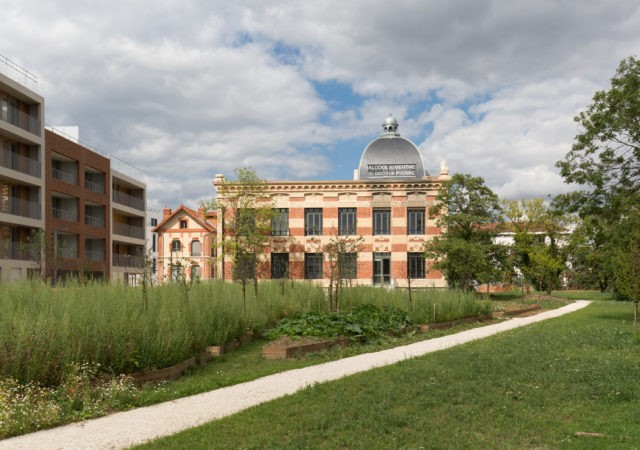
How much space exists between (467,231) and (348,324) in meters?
24.0

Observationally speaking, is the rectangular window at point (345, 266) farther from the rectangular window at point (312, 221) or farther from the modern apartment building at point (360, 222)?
the rectangular window at point (312, 221)

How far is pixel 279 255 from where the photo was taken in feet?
168

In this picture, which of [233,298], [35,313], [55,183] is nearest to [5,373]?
[35,313]

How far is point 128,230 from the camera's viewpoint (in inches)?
2133

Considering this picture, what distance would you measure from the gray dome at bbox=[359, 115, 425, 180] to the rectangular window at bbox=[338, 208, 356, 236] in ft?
12.0

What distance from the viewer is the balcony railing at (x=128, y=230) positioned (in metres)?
51.8

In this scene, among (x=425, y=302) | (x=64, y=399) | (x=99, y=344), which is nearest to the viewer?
(x=64, y=399)

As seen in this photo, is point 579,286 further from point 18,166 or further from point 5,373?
point 5,373

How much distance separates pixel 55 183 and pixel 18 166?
3.64 meters

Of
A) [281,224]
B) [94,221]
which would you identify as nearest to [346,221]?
[281,224]

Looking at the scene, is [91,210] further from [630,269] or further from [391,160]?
[630,269]

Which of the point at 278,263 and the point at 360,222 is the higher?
the point at 360,222

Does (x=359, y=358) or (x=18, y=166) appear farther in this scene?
(x=18, y=166)

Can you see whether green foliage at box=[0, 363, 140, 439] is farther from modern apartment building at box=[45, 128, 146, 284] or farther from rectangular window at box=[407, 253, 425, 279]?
rectangular window at box=[407, 253, 425, 279]
